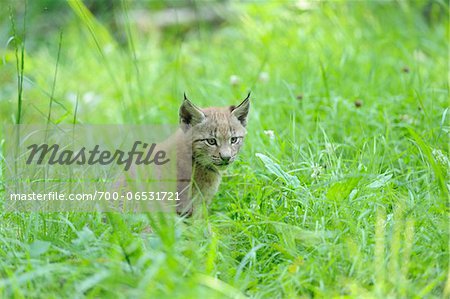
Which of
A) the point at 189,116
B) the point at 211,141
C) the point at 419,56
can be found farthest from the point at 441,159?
the point at 419,56

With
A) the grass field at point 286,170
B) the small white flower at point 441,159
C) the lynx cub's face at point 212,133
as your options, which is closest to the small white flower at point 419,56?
the grass field at point 286,170

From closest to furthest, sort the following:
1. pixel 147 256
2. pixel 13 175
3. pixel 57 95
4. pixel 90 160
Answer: pixel 147 256 → pixel 13 175 → pixel 90 160 → pixel 57 95

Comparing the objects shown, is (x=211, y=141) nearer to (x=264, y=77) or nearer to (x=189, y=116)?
(x=189, y=116)

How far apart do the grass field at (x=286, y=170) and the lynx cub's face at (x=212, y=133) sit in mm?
207

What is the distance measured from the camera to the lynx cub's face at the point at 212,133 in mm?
3770

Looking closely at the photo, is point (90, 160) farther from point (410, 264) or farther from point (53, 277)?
point (410, 264)

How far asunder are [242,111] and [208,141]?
0.31 metres

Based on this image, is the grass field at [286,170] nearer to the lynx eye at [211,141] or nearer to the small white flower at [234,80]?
the small white flower at [234,80]

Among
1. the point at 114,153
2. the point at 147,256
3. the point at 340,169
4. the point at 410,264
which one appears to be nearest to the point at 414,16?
the point at 340,169

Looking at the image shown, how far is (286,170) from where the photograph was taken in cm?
373

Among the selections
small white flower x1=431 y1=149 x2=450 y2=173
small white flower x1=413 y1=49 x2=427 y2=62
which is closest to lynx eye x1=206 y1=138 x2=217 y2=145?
small white flower x1=431 y1=149 x2=450 y2=173

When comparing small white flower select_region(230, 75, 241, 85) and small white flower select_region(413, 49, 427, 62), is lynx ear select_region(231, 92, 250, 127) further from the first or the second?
small white flower select_region(413, 49, 427, 62)

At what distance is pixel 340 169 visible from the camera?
3.65 metres

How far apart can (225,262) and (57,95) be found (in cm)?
327
